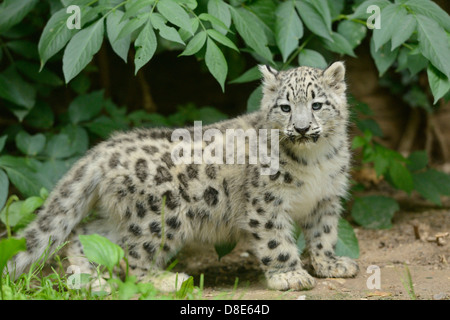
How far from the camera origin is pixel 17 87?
756cm

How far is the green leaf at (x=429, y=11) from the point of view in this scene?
5.95 meters

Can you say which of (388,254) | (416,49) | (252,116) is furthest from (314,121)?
(388,254)

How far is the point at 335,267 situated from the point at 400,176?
2.09 metres

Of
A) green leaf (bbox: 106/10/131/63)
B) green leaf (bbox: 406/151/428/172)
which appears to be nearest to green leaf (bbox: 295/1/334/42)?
green leaf (bbox: 106/10/131/63)

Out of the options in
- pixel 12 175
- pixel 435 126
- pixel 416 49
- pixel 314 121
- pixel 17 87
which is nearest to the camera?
pixel 314 121

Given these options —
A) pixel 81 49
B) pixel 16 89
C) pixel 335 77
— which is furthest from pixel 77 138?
pixel 335 77

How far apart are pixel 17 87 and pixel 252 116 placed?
311 cm

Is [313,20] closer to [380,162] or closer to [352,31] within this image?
[352,31]

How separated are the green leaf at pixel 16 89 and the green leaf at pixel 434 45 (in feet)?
15.3

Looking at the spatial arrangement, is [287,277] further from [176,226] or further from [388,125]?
[388,125]

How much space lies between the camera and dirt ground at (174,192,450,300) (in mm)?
5438

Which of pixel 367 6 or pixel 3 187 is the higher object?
pixel 367 6

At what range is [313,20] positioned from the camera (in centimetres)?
638

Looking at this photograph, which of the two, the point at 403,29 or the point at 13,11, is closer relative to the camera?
the point at 403,29
